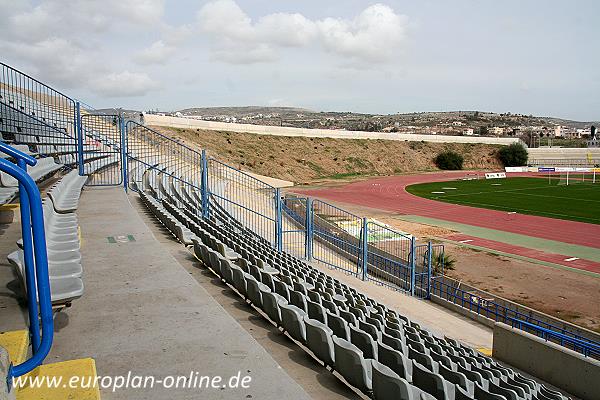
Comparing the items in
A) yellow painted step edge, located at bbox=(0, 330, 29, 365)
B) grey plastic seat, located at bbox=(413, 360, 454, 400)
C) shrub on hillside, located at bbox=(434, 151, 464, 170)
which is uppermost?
yellow painted step edge, located at bbox=(0, 330, 29, 365)

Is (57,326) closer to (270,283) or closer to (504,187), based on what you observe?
(270,283)

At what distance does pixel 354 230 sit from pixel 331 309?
19255 millimetres

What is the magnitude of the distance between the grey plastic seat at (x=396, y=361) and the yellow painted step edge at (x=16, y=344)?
3.58 m

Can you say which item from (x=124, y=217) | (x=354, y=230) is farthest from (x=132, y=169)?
(x=354, y=230)

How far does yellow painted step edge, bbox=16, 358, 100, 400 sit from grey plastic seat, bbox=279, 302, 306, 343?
8.06 feet

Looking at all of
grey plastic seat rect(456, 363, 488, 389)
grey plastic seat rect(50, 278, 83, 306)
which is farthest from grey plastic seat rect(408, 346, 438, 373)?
grey plastic seat rect(50, 278, 83, 306)

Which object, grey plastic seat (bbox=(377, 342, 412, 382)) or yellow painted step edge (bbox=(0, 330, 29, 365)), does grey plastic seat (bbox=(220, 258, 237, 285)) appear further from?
yellow painted step edge (bbox=(0, 330, 29, 365))

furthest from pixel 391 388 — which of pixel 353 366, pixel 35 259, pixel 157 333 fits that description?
pixel 35 259

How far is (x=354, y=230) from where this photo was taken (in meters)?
26.6

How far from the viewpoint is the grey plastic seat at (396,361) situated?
527cm

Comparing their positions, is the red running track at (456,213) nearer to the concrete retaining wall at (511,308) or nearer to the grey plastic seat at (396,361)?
the concrete retaining wall at (511,308)

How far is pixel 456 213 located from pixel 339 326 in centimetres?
3585

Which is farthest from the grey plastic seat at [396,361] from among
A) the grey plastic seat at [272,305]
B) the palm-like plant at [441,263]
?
the palm-like plant at [441,263]

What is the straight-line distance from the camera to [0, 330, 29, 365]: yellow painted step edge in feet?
12.1
